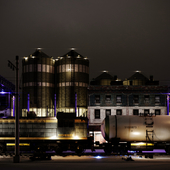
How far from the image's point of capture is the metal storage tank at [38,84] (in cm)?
8119

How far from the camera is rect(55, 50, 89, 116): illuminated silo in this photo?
80.4 meters

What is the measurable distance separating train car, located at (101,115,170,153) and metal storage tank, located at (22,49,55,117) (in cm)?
4942

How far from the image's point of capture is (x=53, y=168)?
71.3ft

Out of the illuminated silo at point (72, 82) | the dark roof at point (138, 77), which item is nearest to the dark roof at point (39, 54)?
the illuminated silo at point (72, 82)

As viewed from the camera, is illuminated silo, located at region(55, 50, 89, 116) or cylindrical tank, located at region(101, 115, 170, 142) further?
illuminated silo, located at region(55, 50, 89, 116)

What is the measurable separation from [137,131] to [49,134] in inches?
430

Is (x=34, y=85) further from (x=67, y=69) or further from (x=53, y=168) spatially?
(x=53, y=168)

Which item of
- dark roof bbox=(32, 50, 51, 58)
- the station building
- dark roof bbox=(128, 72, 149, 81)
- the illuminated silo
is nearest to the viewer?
the station building

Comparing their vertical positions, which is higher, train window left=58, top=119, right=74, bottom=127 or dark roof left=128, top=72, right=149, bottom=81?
dark roof left=128, top=72, right=149, bottom=81

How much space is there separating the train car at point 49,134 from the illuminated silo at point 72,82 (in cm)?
4292

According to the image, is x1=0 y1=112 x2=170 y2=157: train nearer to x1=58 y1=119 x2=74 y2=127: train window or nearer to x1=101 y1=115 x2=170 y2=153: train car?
x1=58 y1=119 x2=74 y2=127: train window

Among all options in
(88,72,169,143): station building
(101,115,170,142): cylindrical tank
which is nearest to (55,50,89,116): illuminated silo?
(88,72,169,143): station building

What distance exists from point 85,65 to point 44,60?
38.5ft

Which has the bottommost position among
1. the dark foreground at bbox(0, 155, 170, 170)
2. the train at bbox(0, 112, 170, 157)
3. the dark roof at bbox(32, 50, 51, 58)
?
the dark foreground at bbox(0, 155, 170, 170)
